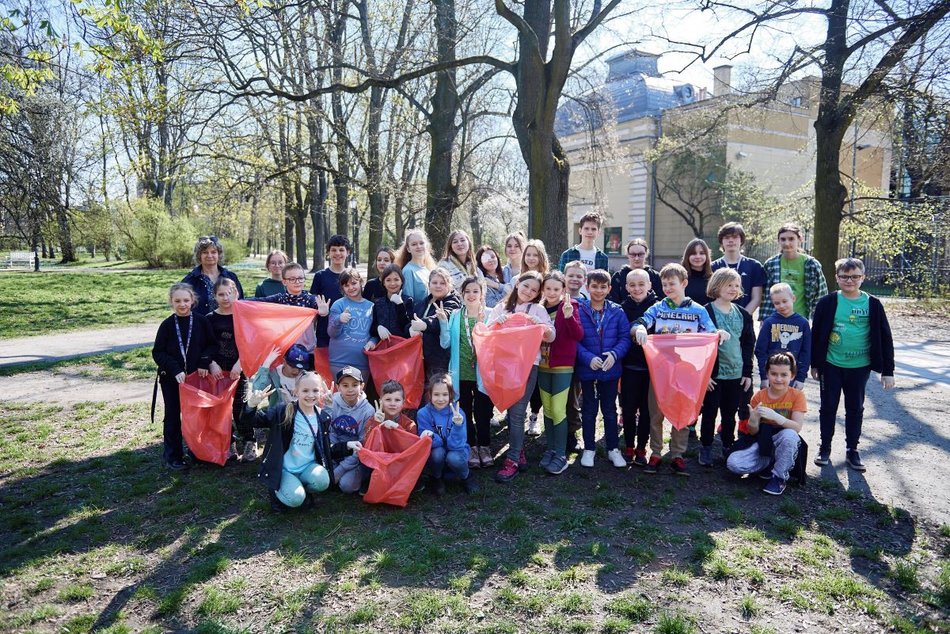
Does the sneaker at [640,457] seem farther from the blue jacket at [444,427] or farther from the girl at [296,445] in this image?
the girl at [296,445]

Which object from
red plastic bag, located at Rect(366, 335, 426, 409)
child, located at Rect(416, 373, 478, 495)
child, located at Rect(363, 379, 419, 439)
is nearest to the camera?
child, located at Rect(363, 379, 419, 439)

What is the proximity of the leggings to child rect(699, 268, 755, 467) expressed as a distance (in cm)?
119

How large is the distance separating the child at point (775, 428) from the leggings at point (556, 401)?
1.37 metres

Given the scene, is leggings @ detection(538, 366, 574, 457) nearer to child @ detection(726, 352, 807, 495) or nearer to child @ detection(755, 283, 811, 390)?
child @ detection(726, 352, 807, 495)

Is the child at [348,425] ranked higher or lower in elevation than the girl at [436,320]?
lower

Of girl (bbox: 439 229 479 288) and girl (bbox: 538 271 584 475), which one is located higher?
girl (bbox: 439 229 479 288)

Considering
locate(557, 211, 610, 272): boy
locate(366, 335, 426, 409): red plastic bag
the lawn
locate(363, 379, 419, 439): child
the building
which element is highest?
the building

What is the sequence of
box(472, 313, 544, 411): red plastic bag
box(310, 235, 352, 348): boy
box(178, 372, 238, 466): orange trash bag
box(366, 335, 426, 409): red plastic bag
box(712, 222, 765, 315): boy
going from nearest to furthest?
box(472, 313, 544, 411): red plastic bag
box(178, 372, 238, 466): orange trash bag
box(366, 335, 426, 409): red plastic bag
box(310, 235, 352, 348): boy
box(712, 222, 765, 315): boy

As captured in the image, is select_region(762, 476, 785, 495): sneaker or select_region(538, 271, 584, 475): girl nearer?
select_region(762, 476, 785, 495): sneaker

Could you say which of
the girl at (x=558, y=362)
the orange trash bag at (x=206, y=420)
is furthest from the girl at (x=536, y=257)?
the orange trash bag at (x=206, y=420)

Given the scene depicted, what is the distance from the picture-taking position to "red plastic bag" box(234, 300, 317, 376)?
507 cm

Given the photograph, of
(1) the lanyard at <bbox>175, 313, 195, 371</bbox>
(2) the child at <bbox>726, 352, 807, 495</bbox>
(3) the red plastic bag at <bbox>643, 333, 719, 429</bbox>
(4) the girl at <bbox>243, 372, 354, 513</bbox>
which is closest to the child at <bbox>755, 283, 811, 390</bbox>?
(2) the child at <bbox>726, 352, 807, 495</bbox>

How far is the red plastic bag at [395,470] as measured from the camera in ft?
14.2

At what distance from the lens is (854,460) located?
5254 mm
